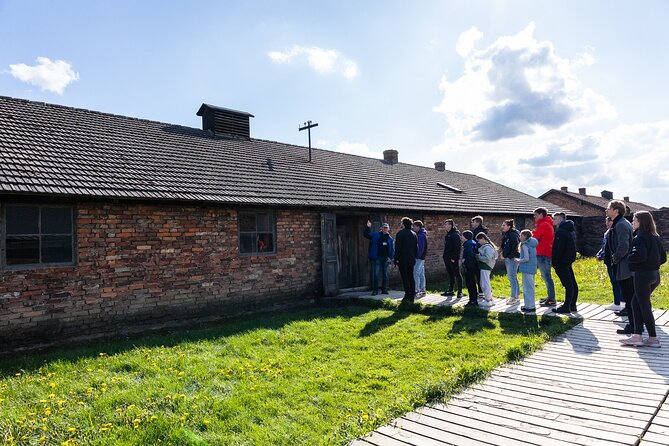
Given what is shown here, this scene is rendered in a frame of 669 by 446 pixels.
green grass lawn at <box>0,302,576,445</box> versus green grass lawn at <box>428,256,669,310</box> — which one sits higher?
green grass lawn at <box>428,256,669,310</box>

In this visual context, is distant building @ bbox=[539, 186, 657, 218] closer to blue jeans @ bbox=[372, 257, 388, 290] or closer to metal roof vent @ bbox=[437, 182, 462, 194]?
metal roof vent @ bbox=[437, 182, 462, 194]

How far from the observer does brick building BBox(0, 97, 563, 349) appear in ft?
24.3

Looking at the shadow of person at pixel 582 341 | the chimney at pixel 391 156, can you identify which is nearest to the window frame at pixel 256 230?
the shadow of person at pixel 582 341

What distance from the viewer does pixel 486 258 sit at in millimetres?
9242

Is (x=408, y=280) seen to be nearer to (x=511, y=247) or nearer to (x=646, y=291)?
(x=511, y=247)

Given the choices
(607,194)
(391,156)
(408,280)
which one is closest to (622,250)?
(408,280)

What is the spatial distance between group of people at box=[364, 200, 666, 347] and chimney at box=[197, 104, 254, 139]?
614 centimetres

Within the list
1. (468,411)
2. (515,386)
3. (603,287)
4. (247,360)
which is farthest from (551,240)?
(247,360)

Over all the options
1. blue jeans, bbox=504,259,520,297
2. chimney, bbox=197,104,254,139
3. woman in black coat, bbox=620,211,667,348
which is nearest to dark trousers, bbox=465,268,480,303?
blue jeans, bbox=504,259,520,297

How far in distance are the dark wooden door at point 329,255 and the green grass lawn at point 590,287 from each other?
2.94 m

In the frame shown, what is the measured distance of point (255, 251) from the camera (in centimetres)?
1043

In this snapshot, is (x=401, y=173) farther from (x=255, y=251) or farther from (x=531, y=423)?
(x=531, y=423)

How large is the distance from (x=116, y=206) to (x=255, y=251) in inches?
129

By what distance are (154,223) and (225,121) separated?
23.9ft
